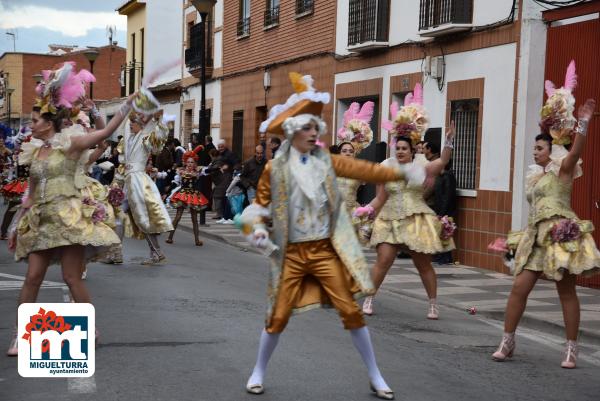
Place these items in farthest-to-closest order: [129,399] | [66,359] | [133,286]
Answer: [133,286] < [66,359] < [129,399]

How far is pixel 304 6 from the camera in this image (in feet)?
77.0

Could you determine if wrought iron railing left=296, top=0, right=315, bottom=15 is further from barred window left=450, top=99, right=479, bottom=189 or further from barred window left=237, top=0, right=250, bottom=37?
barred window left=450, top=99, right=479, bottom=189

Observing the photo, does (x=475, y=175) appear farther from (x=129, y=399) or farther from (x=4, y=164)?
(x=129, y=399)

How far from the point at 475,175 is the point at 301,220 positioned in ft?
32.5

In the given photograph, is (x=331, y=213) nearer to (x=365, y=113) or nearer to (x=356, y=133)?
(x=356, y=133)

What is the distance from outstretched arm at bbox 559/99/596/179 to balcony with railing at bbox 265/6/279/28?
58.7 feet

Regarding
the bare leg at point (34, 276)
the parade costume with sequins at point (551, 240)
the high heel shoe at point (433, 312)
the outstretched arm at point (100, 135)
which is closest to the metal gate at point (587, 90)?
the high heel shoe at point (433, 312)

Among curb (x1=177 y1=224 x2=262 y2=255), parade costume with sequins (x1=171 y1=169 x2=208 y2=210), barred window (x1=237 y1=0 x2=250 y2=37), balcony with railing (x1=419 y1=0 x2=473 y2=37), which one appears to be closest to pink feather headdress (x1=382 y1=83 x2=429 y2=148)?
balcony with railing (x1=419 y1=0 x2=473 y2=37)

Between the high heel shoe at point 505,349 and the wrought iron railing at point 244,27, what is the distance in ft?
67.0

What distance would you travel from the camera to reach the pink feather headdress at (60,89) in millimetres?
7625

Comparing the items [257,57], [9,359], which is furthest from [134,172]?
[257,57]

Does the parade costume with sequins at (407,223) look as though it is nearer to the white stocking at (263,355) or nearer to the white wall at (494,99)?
the white stocking at (263,355)

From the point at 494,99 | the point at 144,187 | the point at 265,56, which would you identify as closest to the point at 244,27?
the point at 265,56

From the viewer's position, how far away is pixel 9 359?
719 cm
